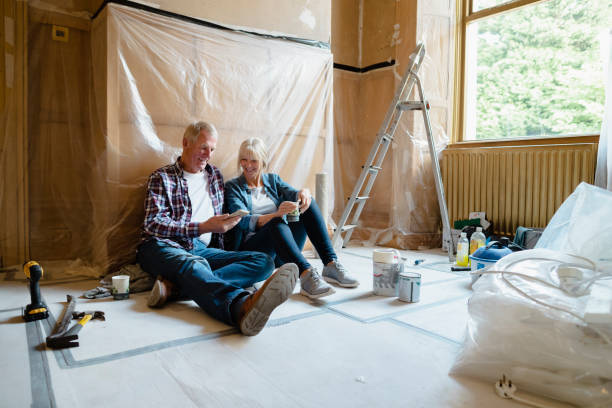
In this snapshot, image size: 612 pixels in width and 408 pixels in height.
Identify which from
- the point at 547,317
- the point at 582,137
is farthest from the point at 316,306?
the point at 582,137

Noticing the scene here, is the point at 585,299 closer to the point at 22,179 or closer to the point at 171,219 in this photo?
the point at 171,219

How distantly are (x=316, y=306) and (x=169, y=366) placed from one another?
727 mm

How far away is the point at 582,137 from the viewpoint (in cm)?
284

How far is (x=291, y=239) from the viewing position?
1952 mm

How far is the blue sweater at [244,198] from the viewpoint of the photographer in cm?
207

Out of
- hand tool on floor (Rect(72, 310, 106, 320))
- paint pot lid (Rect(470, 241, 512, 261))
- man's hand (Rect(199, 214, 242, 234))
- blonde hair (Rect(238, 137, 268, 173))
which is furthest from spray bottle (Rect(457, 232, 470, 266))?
hand tool on floor (Rect(72, 310, 106, 320))

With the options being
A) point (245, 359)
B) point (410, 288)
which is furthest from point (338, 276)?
point (245, 359)

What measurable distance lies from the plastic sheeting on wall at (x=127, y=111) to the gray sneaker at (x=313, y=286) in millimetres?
933

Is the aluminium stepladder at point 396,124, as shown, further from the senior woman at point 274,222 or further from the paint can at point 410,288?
the paint can at point 410,288

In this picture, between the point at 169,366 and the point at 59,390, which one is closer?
the point at 59,390

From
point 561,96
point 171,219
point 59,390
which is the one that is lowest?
point 59,390

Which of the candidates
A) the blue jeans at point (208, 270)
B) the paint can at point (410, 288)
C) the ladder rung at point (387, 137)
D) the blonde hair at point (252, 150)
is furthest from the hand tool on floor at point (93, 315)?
the ladder rung at point (387, 137)

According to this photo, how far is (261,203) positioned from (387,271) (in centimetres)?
73

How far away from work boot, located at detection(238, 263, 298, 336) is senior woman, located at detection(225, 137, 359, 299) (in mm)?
463
